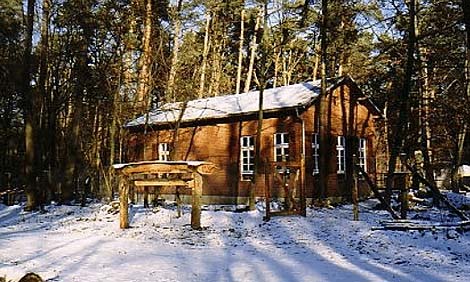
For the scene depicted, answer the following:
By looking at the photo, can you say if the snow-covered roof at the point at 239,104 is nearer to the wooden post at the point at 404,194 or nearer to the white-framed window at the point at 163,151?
the white-framed window at the point at 163,151

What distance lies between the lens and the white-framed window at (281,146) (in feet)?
70.8

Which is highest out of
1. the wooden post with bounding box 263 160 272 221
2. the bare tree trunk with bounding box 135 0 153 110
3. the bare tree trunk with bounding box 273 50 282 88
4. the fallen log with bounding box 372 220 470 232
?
the bare tree trunk with bounding box 273 50 282 88

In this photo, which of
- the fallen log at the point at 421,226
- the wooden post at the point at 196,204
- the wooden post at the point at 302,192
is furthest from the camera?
the wooden post at the point at 302,192

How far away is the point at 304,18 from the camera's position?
74.0ft

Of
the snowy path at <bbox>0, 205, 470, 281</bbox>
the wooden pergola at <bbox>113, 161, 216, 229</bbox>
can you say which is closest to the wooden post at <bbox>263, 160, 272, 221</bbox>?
the snowy path at <bbox>0, 205, 470, 281</bbox>

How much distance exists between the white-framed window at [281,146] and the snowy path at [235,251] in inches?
201

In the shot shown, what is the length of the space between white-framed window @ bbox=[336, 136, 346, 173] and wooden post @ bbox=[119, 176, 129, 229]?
428 inches

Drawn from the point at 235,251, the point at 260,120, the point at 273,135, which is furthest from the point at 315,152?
the point at 235,251

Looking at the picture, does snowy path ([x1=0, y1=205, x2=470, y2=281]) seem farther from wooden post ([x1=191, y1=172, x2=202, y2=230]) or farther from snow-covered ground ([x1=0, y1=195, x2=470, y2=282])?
wooden post ([x1=191, y1=172, x2=202, y2=230])

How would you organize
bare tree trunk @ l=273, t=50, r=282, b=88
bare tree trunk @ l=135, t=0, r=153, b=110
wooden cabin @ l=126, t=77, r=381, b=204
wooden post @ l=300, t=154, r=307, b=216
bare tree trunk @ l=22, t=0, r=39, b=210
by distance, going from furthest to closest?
bare tree trunk @ l=273, t=50, r=282, b=88
bare tree trunk @ l=135, t=0, r=153, b=110
wooden cabin @ l=126, t=77, r=381, b=204
bare tree trunk @ l=22, t=0, r=39, b=210
wooden post @ l=300, t=154, r=307, b=216

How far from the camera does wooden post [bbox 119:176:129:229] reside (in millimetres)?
15055

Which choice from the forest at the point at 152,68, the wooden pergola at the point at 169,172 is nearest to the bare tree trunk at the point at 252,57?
the forest at the point at 152,68

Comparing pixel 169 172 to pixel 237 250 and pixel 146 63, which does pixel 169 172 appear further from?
pixel 146 63

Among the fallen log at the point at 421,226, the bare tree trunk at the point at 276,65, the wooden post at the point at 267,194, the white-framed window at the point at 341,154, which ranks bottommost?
the fallen log at the point at 421,226
